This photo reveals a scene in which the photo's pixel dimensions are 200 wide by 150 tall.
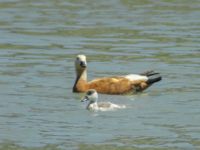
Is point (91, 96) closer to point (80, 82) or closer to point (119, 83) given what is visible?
point (119, 83)

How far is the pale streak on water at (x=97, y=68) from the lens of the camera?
14.4 meters

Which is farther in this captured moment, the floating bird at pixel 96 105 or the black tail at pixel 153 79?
the black tail at pixel 153 79

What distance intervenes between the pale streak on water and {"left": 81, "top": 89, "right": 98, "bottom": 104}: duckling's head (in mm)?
171

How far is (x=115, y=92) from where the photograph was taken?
720 inches

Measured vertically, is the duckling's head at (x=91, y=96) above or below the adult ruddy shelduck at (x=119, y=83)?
above

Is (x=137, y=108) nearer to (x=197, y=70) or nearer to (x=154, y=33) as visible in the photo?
(x=197, y=70)

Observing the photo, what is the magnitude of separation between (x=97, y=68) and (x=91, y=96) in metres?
4.04

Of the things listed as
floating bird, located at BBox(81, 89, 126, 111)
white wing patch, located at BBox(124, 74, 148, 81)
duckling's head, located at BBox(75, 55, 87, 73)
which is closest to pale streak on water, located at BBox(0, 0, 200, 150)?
floating bird, located at BBox(81, 89, 126, 111)

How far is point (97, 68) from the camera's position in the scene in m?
20.7

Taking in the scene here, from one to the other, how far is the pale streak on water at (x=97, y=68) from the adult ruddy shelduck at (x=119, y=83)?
0.19 metres

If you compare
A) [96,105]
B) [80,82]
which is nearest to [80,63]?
[80,82]

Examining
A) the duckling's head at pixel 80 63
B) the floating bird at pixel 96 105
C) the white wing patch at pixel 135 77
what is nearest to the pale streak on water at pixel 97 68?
the floating bird at pixel 96 105

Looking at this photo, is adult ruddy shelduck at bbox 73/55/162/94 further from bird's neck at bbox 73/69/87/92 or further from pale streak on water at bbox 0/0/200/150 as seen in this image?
pale streak on water at bbox 0/0/200/150

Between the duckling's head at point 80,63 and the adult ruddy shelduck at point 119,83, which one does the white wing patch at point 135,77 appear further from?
the duckling's head at point 80,63
